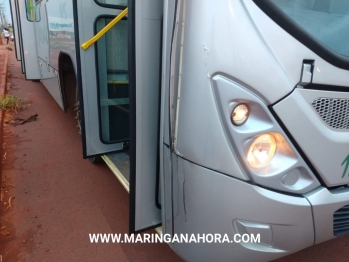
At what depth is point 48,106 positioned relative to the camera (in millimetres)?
6418

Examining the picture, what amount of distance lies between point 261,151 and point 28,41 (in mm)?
6789

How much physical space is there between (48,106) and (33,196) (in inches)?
153

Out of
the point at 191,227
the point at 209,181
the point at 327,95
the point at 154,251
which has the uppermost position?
the point at 327,95

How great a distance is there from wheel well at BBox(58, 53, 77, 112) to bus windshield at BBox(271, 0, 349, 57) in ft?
10.3

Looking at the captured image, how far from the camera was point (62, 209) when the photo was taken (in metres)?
2.79

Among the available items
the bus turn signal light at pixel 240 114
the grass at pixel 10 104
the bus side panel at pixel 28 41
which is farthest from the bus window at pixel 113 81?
the bus side panel at pixel 28 41

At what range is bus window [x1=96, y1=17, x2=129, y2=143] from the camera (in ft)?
9.74

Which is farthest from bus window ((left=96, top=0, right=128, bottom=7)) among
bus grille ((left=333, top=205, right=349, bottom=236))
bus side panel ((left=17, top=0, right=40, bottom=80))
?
bus side panel ((left=17, top=0, right=40, bottom=80))

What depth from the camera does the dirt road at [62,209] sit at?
227 centimetres

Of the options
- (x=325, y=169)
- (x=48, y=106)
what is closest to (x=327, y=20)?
(x=325, y=169)

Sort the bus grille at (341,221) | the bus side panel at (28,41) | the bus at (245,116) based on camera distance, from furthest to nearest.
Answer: the bus side panel at (28,41), the bus grille at (341,221), the bus at (245,116)

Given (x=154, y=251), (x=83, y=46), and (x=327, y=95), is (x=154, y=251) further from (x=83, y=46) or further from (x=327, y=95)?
(x=83, y=46)

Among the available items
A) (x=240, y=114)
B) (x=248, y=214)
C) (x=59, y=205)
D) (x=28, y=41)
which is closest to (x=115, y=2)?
(x=59, y=205)

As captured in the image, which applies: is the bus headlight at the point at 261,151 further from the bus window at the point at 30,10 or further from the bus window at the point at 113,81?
the bus window at the point at 30,10
